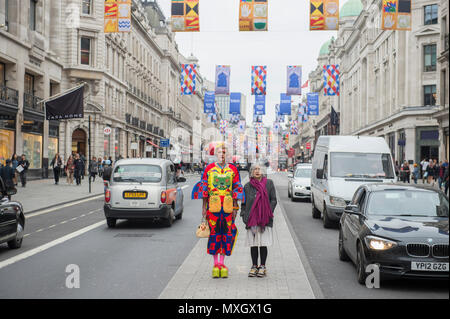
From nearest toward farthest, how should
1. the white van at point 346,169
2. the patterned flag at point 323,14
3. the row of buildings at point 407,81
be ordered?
the white van at point 346,169
the patterned flag at point 323,14
the row of buildings at point 407,81

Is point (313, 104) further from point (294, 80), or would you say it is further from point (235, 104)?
point (294, 80)

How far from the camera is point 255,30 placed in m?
20.1

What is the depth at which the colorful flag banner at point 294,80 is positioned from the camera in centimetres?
3706

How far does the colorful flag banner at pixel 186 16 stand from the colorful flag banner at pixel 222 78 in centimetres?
1786

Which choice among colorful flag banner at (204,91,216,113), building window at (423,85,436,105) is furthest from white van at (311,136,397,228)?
colorful flag banner at (204,91,216,113)

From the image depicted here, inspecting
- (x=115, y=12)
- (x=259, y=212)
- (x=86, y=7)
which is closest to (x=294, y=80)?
(x=115, y=12)

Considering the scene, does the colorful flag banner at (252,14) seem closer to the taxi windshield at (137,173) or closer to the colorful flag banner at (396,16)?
the colorful flag banner at (396,16)

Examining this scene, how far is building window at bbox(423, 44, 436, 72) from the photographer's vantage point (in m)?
48.2

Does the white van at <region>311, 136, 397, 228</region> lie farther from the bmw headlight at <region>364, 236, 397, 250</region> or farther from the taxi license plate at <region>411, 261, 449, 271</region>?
the taxi license plate at <region>411, 261, 449, 271</region>

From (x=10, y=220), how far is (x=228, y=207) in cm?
457

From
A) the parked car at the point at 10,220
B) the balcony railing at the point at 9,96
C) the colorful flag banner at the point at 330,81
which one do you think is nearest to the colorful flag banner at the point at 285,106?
the colorful flag banner at the point at 330,81

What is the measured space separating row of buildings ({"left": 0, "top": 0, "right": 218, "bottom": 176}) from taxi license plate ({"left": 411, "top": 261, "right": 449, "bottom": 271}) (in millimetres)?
25863

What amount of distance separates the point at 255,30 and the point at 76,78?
28.4 metres
